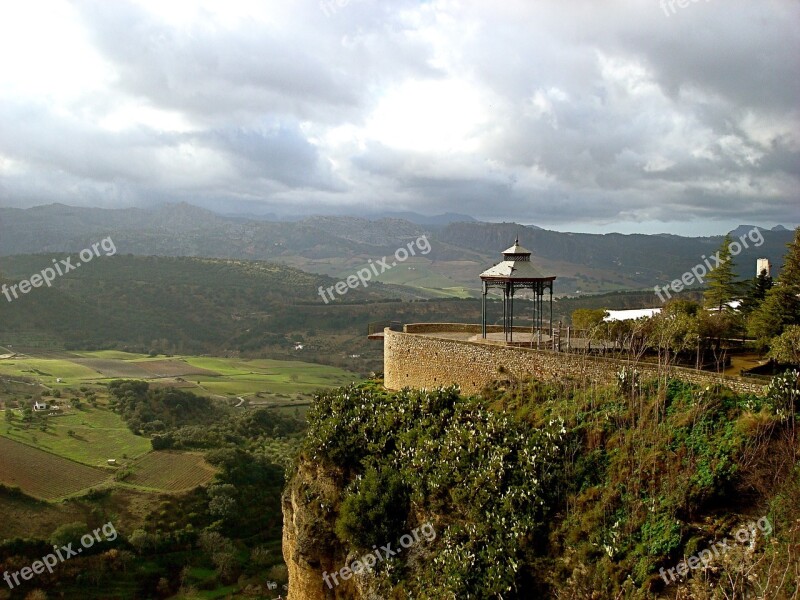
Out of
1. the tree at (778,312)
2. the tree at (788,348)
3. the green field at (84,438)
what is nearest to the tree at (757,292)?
the tree at (778,312)

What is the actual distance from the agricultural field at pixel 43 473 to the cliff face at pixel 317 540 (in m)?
33.7

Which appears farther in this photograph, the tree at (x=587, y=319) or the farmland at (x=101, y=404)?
the farmland at (x=101, y=404)

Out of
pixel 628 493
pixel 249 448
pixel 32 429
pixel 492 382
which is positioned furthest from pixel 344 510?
pixel 32 429

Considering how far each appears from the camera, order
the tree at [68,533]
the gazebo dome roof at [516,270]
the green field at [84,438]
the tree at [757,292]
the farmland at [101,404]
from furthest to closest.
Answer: the green field at [84,438], the farmland at [101,404], the tree at [68,533], the tree at [757,292], the gazebo dome roof at [516,270]

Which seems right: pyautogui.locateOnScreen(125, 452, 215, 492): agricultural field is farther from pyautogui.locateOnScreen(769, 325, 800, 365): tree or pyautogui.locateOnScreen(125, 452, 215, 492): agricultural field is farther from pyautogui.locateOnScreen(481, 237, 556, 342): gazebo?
pyautogui.locateOnScreen(769, 325, 800, 365): tree

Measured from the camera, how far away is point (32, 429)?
177ft

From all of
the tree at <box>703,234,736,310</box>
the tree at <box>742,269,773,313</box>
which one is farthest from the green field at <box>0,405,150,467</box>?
the tree at <box>742,269,773,313</box>

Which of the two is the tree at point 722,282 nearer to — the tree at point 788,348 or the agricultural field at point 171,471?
the tree at point 788,348

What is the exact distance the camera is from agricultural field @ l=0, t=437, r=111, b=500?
141 ft

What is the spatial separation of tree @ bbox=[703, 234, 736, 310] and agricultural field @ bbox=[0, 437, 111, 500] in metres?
43.3

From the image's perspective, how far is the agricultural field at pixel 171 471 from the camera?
152 feet

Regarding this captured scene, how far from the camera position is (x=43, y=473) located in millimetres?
45438

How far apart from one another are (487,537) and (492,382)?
5837mm

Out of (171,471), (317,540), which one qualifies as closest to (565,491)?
(317,540)
